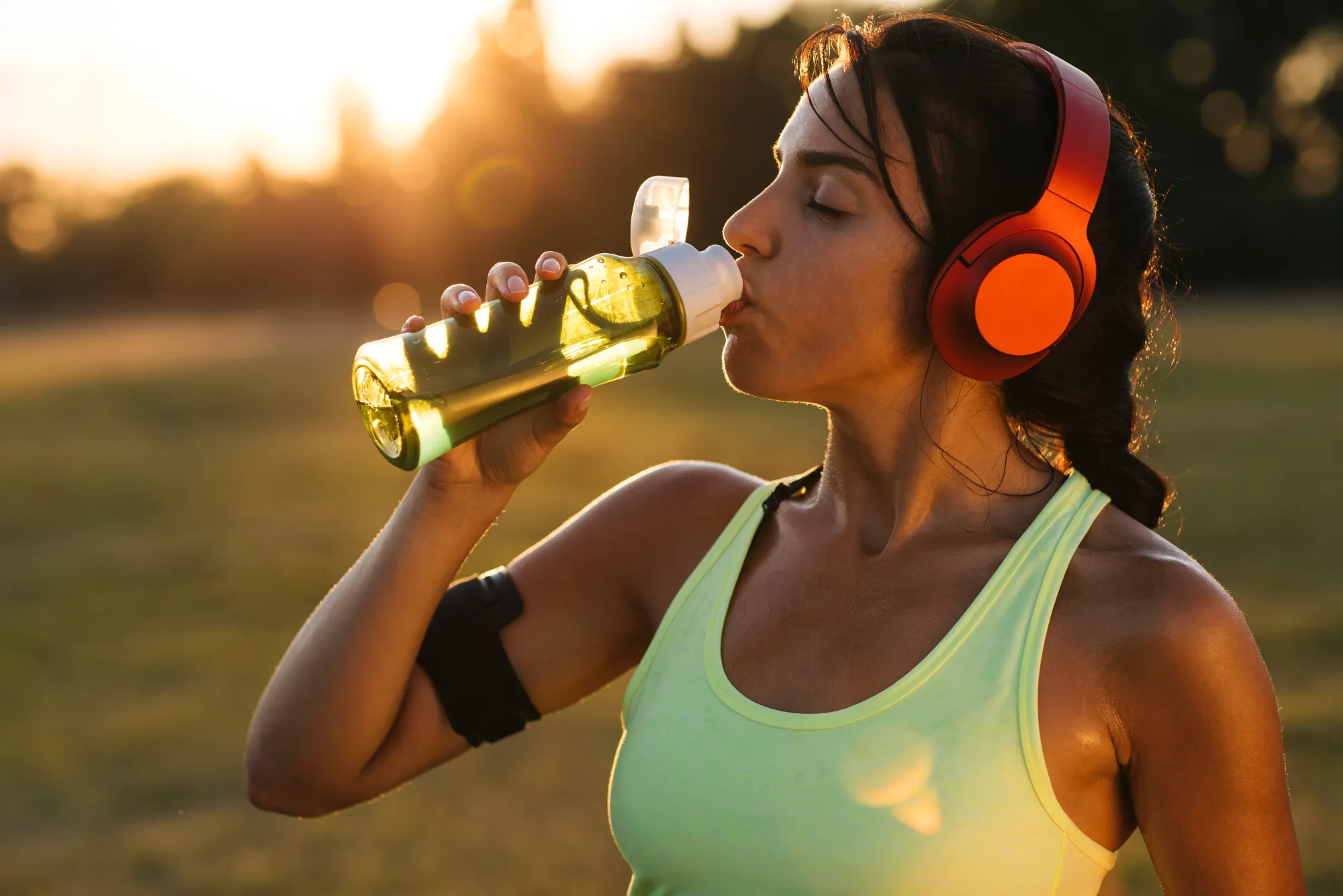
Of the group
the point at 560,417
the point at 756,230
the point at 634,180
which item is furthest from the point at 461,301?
the point at 634,180

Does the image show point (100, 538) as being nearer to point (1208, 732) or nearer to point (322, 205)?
point (1208, 732)

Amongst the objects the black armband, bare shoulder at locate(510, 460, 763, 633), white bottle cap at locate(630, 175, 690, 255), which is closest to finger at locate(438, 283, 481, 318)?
white bottle cap at locate(630, 175, 690, 255)

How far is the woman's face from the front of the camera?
6.87 ft

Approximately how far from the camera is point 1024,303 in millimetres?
2000

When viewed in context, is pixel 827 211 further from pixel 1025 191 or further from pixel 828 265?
pixel 1025 191

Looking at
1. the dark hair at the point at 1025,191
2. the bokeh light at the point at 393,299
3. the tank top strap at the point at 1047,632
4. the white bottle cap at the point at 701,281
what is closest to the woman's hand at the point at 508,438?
the white bottle cap at the point at 701,281

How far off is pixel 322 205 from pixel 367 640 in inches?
1857

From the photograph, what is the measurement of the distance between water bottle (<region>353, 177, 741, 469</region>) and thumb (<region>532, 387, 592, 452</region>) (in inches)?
1.0

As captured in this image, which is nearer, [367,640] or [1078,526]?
[1078,526]

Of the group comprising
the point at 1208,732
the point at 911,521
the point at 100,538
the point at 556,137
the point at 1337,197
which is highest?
the point at 911,521

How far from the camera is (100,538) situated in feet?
37.6

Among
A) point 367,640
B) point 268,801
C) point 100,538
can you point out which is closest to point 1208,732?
point 367,640

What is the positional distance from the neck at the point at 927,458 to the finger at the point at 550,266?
0.51 metres

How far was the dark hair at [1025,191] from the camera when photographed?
2123 millimetres
